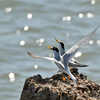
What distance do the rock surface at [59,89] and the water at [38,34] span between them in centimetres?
682

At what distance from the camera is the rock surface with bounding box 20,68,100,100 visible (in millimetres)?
6719

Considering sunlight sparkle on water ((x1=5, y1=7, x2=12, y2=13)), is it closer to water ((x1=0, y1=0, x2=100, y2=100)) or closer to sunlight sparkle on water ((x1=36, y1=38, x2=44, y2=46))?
water ((x1=0, y1=0, x2=100, y2=100))

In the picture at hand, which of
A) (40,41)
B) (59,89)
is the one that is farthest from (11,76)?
(59,89)

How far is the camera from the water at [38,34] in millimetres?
15383

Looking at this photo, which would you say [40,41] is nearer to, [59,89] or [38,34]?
[38,34]

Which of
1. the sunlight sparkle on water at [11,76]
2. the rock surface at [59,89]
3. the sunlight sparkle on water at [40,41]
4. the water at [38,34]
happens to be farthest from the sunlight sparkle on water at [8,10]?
the rock surface at [59,89]

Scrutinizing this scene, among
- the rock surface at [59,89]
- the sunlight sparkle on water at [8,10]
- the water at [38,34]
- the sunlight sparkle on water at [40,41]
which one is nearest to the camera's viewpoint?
the rock surface at [59,89]

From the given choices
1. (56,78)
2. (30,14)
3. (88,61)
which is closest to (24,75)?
(88,61)

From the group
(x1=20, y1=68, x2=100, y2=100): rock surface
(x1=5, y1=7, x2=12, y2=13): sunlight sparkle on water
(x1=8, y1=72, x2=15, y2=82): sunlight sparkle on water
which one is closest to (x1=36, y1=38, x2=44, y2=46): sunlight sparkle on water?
(x1=8, y1=72, x2=15, y2=82): sunlight sparkle on water

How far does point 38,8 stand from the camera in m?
20.1

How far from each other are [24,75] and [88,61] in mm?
2780

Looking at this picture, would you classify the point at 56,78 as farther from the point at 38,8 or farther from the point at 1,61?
the point at 38,8

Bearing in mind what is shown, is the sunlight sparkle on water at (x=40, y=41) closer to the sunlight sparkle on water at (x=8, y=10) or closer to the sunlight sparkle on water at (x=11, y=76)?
the sunlight sparkle on water at (x=11, y=76)

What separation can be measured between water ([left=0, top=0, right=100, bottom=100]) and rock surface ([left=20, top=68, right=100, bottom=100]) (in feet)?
22.4
